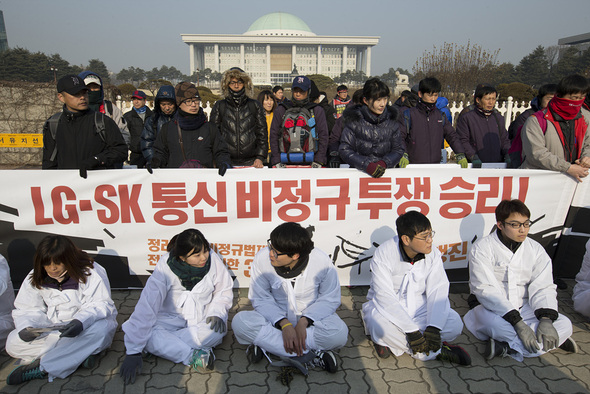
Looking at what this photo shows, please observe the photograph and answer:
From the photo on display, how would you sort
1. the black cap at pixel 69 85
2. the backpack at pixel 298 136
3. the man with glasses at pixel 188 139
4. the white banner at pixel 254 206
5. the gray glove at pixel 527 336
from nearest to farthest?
the gray glove at pixel 527 336
the black cap at pixel 69 85
the white banner at pixel 254 206
the man with glasses at pixel 188 139
the backpack at pixel 298 136

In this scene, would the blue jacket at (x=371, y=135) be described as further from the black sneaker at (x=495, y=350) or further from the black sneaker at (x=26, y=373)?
the black sneaker at (x=26, y=373)

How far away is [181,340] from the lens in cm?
287

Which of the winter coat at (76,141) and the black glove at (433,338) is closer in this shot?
the black glove at (433,338)

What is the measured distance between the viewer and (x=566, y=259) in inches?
161

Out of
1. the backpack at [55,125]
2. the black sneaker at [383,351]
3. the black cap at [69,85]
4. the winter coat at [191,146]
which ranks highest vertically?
the black cap at [69,85]

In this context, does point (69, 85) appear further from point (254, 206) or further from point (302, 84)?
point (302, 84)

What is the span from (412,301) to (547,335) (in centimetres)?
96

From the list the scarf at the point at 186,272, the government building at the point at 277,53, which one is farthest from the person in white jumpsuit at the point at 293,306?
the government building at the point at 277,53

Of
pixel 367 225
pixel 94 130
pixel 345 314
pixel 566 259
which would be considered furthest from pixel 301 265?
pixel 566 259

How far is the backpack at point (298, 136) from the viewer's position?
4.34 metres

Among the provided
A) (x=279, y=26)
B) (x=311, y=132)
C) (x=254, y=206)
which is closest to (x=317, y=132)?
(x=311, y=132)

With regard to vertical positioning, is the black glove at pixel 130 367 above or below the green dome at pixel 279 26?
below

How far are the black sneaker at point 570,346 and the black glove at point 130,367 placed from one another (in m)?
3.09

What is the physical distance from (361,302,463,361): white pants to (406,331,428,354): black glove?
10cm
